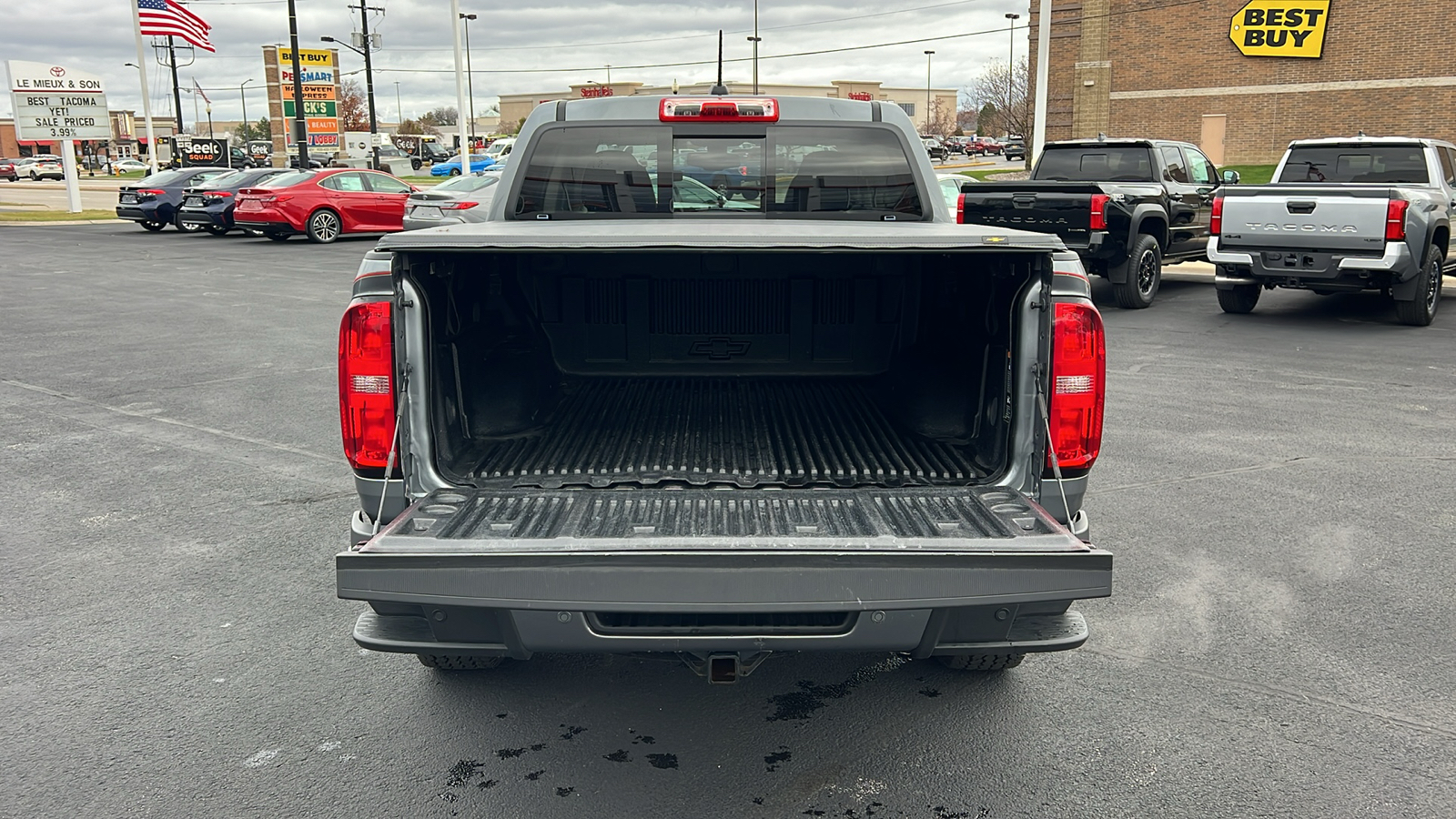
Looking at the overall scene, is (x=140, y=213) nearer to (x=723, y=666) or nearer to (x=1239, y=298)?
(x=1239, y=298)

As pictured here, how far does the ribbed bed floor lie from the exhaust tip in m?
0.75

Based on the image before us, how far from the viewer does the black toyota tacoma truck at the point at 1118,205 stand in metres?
12.1

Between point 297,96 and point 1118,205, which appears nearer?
point 1118,205

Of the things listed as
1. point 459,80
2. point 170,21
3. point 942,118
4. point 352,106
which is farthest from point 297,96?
point 942,118

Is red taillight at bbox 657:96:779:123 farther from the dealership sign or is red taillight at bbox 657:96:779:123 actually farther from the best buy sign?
the best buy sign

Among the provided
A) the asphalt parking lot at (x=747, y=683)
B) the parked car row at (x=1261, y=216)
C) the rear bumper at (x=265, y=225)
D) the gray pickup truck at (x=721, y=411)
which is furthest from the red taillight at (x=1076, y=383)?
the rear bumper at (x=265, y=225)

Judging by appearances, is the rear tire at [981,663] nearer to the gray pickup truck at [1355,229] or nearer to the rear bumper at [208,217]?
the gray pickup truck at [1355,229]

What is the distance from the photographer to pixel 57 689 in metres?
3.67

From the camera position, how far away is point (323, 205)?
77.1 ft

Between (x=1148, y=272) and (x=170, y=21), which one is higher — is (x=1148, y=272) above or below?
below

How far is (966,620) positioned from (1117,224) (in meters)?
10.6

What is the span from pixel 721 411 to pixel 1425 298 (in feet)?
32.5

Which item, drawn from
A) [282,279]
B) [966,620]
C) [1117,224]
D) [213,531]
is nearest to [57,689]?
[213,531]

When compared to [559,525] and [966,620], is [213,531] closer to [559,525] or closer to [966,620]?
[559,525]
